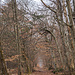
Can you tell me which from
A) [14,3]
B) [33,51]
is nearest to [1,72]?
[14,3]

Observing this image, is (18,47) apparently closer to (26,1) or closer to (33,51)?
(26,1)

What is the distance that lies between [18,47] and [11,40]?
103cm

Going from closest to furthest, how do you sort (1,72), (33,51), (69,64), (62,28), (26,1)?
(1,72)
(69,64)
(62,28)
(26,1)
(33,51)

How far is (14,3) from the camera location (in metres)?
10.1

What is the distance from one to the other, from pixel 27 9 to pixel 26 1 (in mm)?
866

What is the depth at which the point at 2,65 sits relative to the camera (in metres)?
4.96

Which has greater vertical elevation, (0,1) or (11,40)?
(0,1)

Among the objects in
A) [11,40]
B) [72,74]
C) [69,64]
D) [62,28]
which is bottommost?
[72,74]

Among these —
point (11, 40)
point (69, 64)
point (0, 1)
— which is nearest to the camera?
point (69, 64)

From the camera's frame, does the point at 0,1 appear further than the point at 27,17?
No

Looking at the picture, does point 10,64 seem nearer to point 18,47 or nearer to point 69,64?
point 18,47

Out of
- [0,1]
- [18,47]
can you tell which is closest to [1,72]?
[18,47]

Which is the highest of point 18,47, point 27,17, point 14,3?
point 14,3

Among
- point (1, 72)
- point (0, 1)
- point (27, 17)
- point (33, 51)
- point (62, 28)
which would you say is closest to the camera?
point (1, 72)
